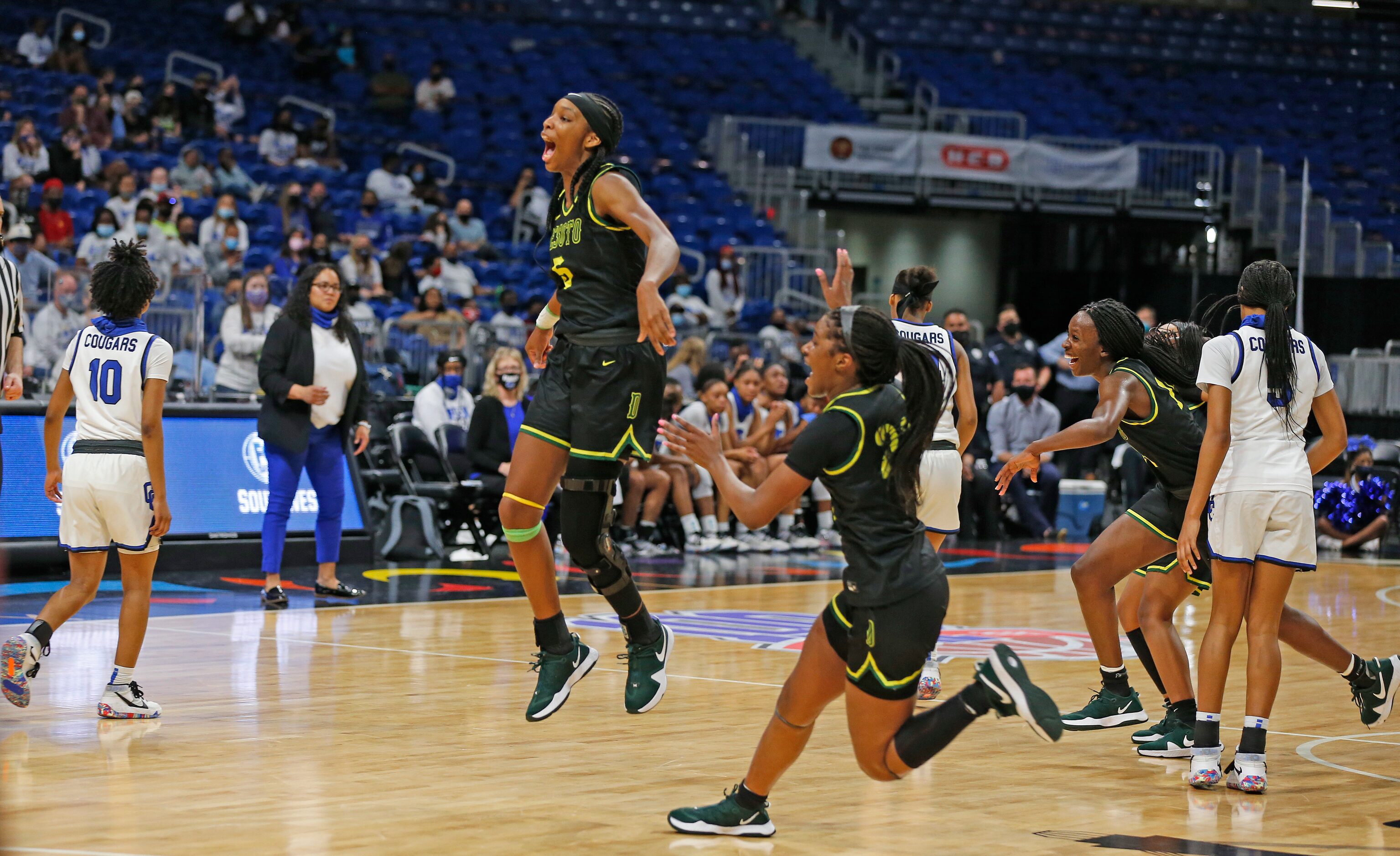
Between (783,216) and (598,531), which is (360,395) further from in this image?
(783,216)

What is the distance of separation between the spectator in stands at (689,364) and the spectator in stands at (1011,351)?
3234 mm

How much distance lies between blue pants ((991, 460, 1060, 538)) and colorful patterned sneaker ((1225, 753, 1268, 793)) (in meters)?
9.54

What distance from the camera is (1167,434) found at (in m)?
5.62

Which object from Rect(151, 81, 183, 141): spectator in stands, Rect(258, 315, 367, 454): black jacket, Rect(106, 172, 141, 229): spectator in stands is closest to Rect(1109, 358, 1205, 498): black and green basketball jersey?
Rect(258, 315, 367, 454): black jacket

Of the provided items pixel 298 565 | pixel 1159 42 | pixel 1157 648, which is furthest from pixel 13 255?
pixel 1159 42

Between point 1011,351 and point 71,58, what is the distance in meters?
11.0

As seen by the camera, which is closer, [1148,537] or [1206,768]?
[1206,768]

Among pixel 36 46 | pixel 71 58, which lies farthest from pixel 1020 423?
pixel 36 46

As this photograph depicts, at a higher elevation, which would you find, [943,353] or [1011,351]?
[1011,351]

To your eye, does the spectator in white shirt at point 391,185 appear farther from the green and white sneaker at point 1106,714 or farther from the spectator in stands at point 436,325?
the green and white sneaker at point 1106,714

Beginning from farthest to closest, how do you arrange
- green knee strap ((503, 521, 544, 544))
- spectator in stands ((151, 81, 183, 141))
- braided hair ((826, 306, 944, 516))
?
spectator in stands ((151, 81, 183, 141)) → green knee strap ((503, 521, 544, 544)) → braided hair ((826, 306, 944, 516))

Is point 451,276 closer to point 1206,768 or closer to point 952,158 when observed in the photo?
point 952,158

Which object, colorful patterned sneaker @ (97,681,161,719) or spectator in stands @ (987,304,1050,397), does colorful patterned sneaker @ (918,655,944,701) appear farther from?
spectator in stands @ (987,304,1050,397)

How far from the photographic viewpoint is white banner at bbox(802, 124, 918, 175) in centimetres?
2086
